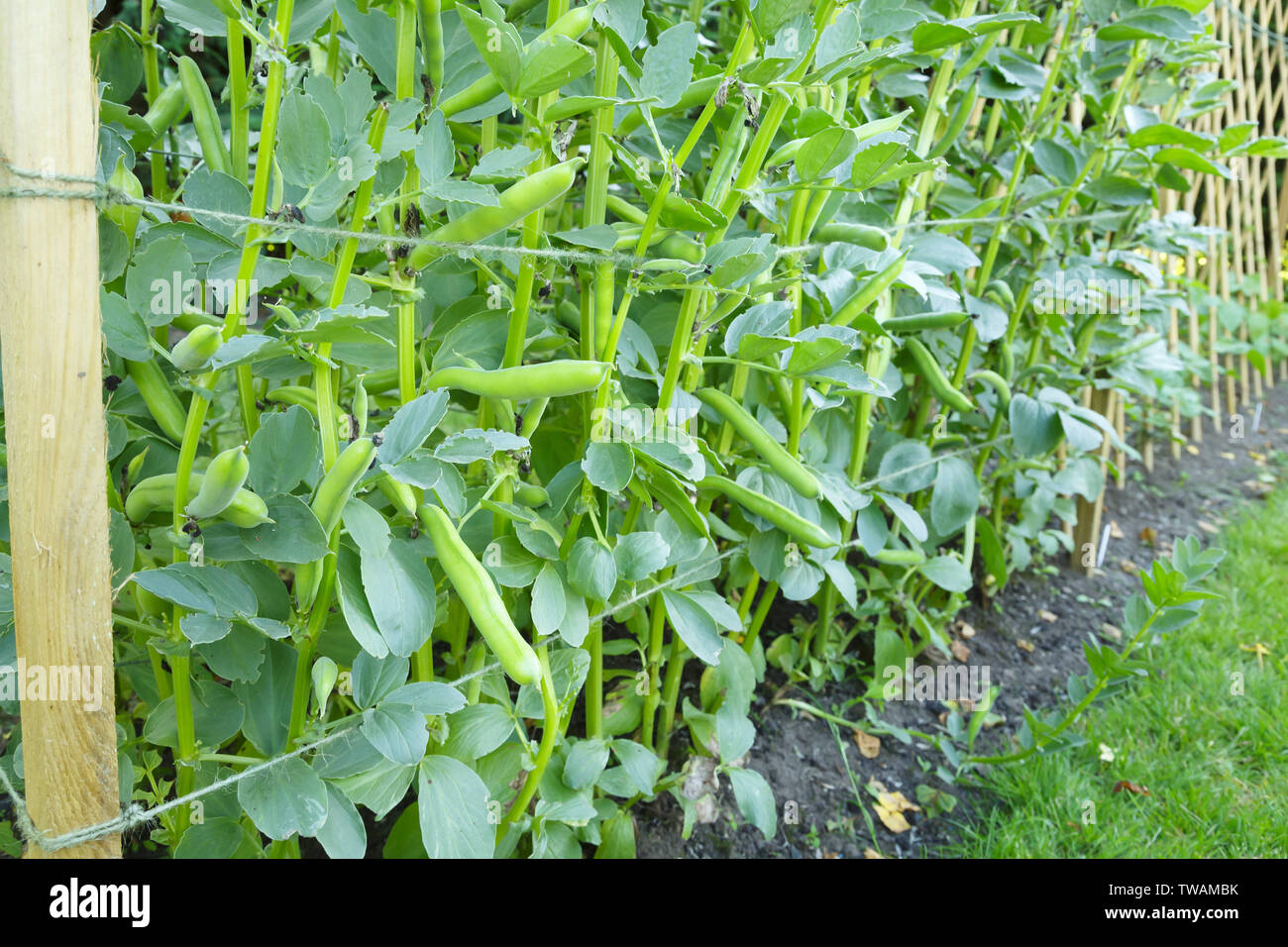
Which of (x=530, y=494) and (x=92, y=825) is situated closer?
(x=92, y=825)

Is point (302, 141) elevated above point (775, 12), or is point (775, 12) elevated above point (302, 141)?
point (775, 12)

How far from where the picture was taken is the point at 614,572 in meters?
1.08

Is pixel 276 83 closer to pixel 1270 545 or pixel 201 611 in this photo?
pixel 201 611

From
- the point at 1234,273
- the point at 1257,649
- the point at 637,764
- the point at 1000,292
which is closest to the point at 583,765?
the point at 637,764

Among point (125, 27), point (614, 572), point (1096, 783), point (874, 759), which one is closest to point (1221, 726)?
point (1096, 783)

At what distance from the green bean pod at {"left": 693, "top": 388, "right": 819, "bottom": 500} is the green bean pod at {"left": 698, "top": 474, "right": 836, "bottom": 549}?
0.04 metres

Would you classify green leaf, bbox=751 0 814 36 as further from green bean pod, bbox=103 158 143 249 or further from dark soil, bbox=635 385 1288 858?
dark soil, bbox=635 385 1288 858

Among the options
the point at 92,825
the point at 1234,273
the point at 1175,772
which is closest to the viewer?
the point at 92,825

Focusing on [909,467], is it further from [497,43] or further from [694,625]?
[497,43]

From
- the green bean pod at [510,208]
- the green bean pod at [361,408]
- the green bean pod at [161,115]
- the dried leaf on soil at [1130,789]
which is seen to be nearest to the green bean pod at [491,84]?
the green bean pod at [510,208]

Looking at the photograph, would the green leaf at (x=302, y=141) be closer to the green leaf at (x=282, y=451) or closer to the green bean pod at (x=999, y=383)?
the green leaf at (x=282, y=451)

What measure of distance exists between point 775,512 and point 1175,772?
1213 millimetres

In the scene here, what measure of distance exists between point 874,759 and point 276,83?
1.63 metres

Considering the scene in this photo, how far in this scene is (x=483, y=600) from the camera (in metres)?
0.95
